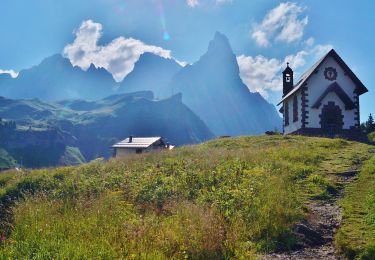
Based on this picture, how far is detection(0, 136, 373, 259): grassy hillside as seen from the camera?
8422 millimetres

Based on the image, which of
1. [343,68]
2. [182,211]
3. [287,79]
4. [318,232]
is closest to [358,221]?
[318,232]

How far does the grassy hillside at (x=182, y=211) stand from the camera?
842cm

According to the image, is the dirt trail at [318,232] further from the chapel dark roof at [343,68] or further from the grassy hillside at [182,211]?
the chapel dark roof at [343,68]

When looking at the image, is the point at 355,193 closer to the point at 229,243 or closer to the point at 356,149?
the point at 229,243

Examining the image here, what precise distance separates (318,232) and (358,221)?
48.0 inches

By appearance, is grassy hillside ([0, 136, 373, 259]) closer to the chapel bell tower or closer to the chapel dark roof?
the chapel dark roof

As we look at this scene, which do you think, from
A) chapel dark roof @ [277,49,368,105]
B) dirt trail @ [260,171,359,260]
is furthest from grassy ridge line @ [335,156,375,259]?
chapel dark roof @ [277,49,368,105]

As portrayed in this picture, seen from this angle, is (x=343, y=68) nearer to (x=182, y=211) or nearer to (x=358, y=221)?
(x=358, y=221)

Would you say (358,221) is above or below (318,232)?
above

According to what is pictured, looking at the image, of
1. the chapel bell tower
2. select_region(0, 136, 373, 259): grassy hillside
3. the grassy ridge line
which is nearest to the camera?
select_region(0, 136, 373, 259): grassy hillside

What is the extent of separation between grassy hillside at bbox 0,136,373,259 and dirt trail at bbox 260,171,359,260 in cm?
33

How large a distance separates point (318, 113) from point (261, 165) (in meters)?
21.3

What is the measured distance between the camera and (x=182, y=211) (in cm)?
1080

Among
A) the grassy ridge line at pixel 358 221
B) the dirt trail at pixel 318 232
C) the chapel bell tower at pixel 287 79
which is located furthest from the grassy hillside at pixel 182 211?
the chapel bell tower at pixel 287 79
